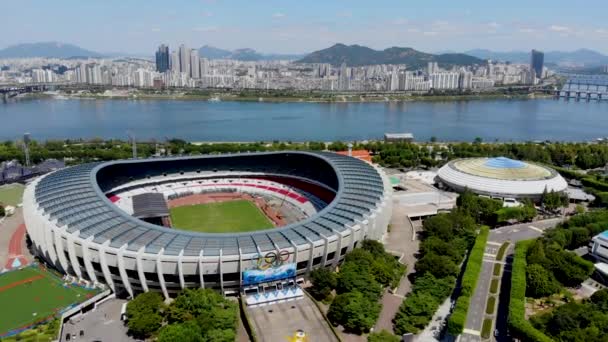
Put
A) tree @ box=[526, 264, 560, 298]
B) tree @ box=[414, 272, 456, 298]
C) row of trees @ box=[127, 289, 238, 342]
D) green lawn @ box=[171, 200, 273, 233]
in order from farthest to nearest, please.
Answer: green lawn @ box=[171, 200, 273, 233]
tree @ box=[526, 264, 560, 298]
tree @ box=[414, 272, 456, 298]
row of trees @ box=[127, 289, 238, 342]

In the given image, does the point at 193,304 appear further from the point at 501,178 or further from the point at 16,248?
the point at 501,178

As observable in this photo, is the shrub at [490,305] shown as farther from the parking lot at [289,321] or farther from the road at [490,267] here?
the parking lot at [289,321]

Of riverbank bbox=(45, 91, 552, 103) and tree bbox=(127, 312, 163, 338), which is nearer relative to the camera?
tree bbox=(127, 312, 163, 338)

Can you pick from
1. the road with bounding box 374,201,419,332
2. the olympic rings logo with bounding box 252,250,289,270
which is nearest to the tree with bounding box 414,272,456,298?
the road with bounding box 374,201,419,332

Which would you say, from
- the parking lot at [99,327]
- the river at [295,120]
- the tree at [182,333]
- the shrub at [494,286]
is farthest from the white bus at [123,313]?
the river at [295,120]

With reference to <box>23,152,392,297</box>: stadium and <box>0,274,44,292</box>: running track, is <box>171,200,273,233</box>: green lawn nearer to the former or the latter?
<box>23,152,392,297</box>: stadium

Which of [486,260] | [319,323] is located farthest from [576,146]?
[319,323]

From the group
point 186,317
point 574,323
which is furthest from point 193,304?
point 574,323
